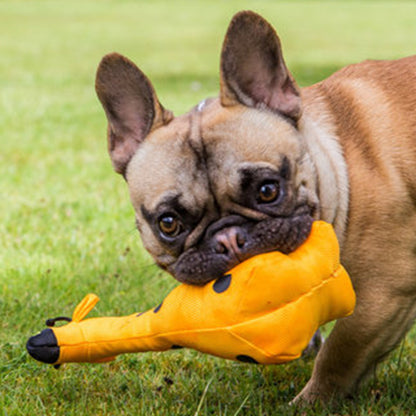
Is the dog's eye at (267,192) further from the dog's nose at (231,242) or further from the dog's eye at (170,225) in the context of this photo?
the dog's eye at (170,225)

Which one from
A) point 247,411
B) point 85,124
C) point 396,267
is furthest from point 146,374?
point 85,124

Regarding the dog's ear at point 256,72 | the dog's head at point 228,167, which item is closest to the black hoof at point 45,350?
the dog's head at point 228,167

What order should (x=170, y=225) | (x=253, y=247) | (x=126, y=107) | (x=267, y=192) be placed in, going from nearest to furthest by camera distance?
1. (x=253, y=247)
2. (x=267, y=192)
3. (x=170, y=225)
4. (x=126, y=107)

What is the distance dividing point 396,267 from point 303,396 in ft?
2.76

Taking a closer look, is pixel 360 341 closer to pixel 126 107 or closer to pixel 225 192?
pixel 225 192

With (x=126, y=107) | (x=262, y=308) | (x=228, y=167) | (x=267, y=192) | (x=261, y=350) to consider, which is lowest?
(x=261, y=350)

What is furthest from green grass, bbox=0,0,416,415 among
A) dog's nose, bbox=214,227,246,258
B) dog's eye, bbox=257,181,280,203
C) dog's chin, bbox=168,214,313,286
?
dog's eye, bbox=257,181,280,203

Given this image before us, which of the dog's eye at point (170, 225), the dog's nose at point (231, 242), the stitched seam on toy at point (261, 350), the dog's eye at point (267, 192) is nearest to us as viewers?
the stitched seam on toy at point (261, 350)

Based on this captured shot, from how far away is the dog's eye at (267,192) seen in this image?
3.20m

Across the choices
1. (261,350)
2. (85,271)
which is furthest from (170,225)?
(85,271)

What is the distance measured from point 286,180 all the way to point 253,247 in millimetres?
379

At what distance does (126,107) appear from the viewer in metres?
3.83

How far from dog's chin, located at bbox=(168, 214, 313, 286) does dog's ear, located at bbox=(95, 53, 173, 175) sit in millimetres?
871

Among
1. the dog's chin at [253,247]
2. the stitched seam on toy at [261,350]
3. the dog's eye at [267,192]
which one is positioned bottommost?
the stitched seam on toy at [261,350]
